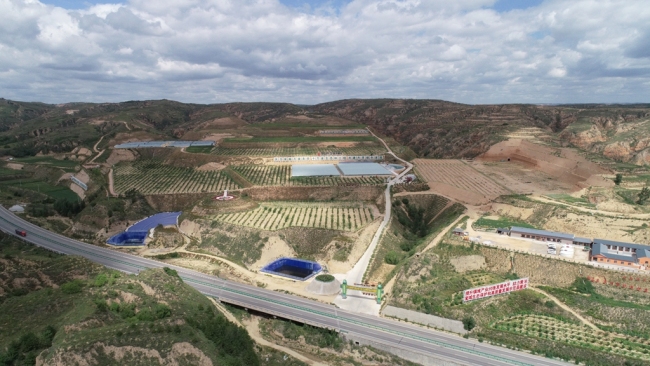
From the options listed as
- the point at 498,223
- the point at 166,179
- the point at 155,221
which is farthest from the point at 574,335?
the point at 166,179

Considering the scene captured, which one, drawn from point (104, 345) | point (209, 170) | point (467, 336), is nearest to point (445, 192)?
point (467, 336)

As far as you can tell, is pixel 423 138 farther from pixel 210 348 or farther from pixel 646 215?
pixel 210 348

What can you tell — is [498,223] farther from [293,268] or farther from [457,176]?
[457,176]

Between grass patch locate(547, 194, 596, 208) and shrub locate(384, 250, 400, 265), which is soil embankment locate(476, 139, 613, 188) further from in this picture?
shrub locate(384, 250, 400, 265)

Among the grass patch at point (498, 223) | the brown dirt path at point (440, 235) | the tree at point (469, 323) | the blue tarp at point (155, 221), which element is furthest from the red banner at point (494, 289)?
the blue tarp at point (155, 221)

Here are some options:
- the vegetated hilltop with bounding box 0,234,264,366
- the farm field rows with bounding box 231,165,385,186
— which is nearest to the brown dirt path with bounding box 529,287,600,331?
the vegetated hilltop with bounding box 0,234,264,366

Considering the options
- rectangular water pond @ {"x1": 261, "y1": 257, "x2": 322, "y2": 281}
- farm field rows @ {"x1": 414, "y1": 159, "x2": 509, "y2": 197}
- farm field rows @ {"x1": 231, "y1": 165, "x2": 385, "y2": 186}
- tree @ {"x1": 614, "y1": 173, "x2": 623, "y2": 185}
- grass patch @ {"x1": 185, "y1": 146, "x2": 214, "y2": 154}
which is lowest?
rectangular water pond @ {"x1": 261, "y1": 257, "x2": 322, "y2": 281}
